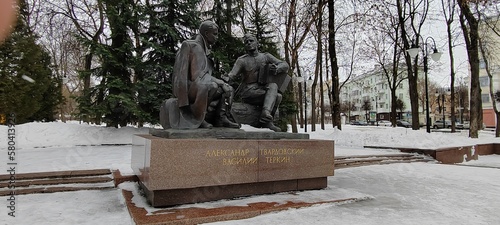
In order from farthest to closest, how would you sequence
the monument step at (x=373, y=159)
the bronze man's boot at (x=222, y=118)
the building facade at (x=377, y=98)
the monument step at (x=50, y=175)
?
1. the building facade at (x=377, y=98)
2. the monument step at (x=373, y=159)
3. the monument step at (x=50, y=175)
4. the bronze man's boot at (x=222, y=118)

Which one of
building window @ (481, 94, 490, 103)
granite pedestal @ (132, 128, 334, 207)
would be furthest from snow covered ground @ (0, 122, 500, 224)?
building window @ (481, 94, 490, 103)

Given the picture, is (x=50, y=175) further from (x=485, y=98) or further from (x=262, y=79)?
(x=485, y=98)

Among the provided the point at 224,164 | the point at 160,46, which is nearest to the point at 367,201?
the point at 224,164

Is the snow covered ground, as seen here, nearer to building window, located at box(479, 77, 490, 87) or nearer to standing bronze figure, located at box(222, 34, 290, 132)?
standing bronze figure, located at box(222, 34, 290, 132)

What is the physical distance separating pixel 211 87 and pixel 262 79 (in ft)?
4.49

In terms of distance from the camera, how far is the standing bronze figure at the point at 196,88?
14.4ft

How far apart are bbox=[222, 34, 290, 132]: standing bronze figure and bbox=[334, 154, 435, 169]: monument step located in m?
3.41

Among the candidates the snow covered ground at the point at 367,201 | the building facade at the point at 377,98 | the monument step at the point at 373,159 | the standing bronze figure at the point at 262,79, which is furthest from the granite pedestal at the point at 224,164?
the building facade at the point at 377,98

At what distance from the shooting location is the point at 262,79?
18.0 ft

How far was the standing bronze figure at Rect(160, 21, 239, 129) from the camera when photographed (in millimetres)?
4383

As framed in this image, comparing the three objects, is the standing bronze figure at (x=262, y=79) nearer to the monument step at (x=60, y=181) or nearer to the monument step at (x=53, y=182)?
the monument step at (x=53, y=182)

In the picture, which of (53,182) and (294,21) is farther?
(294,21)

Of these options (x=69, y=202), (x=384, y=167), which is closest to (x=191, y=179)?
(x=69, y=202)

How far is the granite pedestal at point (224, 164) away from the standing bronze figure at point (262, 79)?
0.64 m
